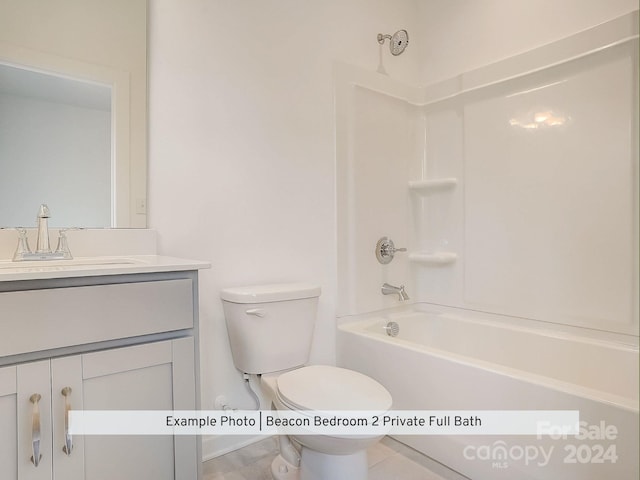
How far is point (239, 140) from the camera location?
1832 millimetres

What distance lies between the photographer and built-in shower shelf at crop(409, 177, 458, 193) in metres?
2.38

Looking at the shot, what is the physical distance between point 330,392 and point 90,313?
2.67ft

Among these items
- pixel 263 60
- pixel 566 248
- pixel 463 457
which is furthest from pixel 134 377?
pixel 566 248

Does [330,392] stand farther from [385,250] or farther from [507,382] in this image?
[385,250]

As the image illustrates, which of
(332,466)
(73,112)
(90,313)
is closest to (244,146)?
(73,112)

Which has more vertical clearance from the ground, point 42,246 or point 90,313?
point 42,246

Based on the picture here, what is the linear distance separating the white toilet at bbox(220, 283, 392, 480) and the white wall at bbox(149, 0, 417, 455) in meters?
0.19

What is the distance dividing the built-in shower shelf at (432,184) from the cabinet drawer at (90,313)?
169cm

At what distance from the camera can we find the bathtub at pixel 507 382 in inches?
50.2

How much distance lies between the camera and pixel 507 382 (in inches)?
58.0

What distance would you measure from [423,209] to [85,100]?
194 cm

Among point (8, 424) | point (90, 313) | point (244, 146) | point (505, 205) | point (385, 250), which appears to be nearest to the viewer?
point (8, 424)

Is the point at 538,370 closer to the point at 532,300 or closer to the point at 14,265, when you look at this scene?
the point at 532,300

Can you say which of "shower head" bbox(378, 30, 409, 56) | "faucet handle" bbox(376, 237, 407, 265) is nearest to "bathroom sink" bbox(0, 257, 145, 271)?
"faucet handle" bbox(376, 237, 407, 265)
